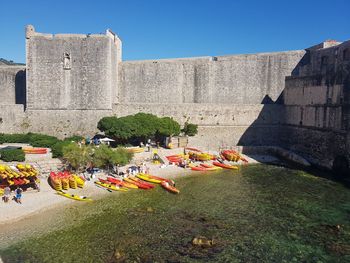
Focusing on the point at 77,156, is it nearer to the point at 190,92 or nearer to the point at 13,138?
the point at 13,138

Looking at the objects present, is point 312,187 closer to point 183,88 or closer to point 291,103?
point 291,103

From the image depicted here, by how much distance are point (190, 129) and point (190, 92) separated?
16.5 ft

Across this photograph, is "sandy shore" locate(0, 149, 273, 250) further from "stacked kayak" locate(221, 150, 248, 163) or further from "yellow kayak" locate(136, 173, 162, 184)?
"stacked kayak" locate(221, 150, 248, 163)

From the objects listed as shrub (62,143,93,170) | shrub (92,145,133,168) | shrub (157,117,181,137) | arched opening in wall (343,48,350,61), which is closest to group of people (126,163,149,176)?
shrub (92,145,133,168)

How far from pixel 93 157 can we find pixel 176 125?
849 centimetres

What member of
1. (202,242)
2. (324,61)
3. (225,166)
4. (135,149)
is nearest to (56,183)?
(135,149)

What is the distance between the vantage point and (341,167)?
75.2 ft

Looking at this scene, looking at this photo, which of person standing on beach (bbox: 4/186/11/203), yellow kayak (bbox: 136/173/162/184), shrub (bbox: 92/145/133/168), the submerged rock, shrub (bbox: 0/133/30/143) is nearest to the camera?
the submerged rock

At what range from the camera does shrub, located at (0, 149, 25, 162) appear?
1952 centimetres

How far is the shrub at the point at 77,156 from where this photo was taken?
66.8ft

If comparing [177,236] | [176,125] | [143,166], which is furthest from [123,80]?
[177,236]

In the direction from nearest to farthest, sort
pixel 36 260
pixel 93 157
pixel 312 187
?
pixel 36 260, pixel 312 187, pixel 93 157

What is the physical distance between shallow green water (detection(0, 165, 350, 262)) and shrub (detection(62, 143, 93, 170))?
14.8 feet

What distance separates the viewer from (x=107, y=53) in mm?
27938
